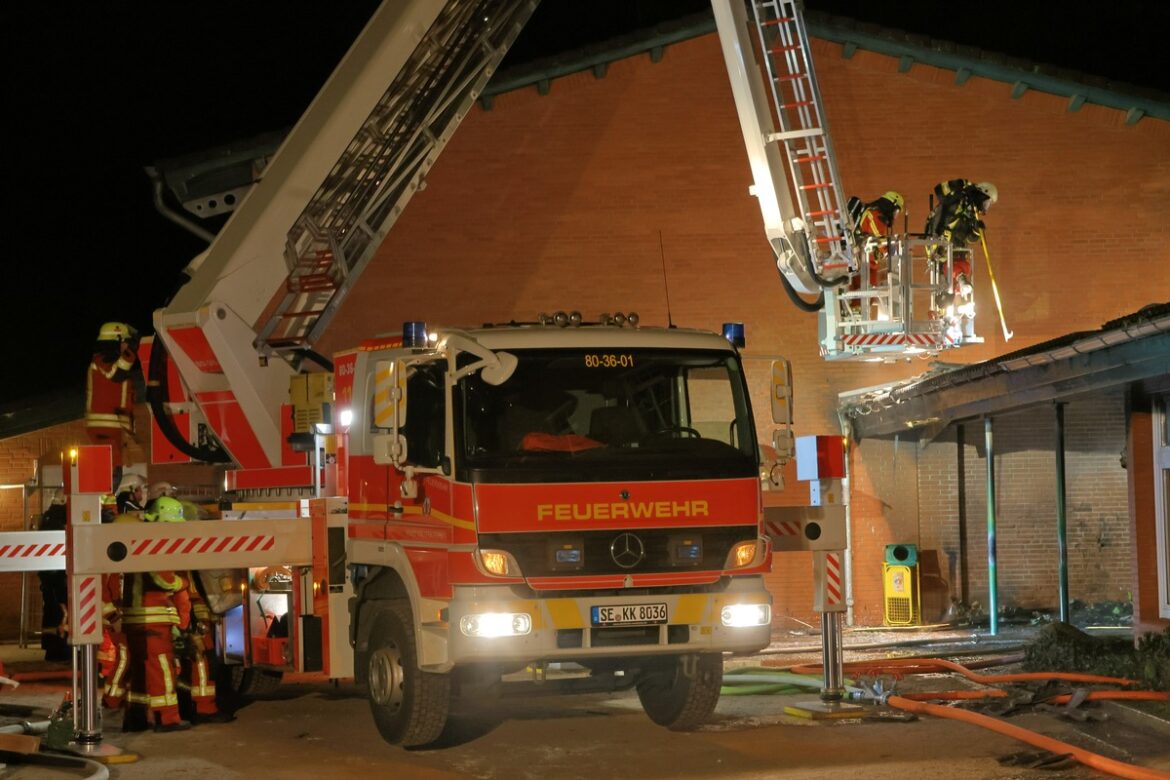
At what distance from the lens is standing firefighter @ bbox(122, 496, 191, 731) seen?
10672mm

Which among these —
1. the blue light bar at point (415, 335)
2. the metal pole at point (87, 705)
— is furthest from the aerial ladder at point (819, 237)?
the metal pole at point (87, 705)

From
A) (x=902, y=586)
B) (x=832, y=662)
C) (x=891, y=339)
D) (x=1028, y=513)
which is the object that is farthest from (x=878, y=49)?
(x=832, y=662)

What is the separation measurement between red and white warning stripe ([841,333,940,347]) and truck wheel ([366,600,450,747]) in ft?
22.0

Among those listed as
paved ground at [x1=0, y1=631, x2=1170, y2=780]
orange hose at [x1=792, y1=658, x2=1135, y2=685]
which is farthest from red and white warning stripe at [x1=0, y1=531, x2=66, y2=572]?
orange hose at [x1=792, y1=658, x2=1135, y2=685]

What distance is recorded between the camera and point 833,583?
11391mm

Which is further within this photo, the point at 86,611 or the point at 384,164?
the point at 384,164

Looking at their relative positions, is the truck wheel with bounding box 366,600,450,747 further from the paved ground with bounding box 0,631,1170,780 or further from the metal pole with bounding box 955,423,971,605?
the metal pole with bounding box 955,423,971,605

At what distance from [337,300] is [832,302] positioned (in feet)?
16.4

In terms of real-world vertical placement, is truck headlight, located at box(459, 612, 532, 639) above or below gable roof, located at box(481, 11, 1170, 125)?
below

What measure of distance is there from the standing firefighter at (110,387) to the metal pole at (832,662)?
19.0 ft

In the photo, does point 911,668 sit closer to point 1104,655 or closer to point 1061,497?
point 1104,655

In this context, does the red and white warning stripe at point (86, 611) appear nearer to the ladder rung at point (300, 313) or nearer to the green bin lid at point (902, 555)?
the ladder rung at point (300, 313)

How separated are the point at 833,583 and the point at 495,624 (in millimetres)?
3375

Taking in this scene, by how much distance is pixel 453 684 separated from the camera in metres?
9.63
